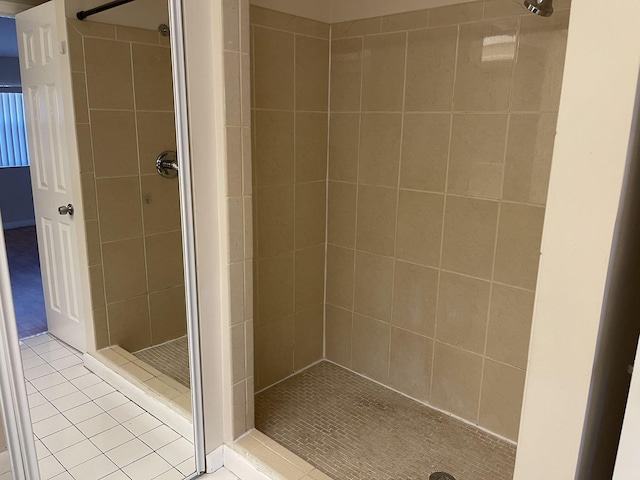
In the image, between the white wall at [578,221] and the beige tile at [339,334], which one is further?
the beige tile at [339,334]

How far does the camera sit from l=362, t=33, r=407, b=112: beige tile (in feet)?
6.47

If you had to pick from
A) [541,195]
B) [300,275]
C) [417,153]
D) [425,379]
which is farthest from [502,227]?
[300,275]


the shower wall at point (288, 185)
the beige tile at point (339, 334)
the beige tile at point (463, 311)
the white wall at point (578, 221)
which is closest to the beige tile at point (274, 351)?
the shower wall at point (288, 185)

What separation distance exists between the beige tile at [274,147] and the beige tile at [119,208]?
0.58m

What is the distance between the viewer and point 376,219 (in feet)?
7.12

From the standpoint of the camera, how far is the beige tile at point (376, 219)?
2.11 metres

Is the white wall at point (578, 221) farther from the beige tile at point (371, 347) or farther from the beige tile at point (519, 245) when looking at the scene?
the beige tile at point (371, 347)

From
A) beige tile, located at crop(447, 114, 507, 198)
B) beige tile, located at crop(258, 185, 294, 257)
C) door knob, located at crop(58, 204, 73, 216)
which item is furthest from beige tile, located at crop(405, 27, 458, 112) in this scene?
door knob, located at crop(58, 204, 73, 216)

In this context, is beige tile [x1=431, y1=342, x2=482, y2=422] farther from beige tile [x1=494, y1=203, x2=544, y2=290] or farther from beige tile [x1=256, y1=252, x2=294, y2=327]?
beige tile [x1=256, y1=252, x2=294, y2=327]

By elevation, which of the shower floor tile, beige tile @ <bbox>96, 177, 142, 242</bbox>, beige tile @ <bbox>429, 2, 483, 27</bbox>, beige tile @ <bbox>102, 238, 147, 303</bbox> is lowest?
the shower floor tile

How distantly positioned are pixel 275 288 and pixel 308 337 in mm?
380

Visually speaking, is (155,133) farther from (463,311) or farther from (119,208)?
(463,311)

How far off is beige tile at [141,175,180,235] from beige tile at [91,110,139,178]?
0.07 meters

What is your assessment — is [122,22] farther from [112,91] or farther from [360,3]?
[360,3]
